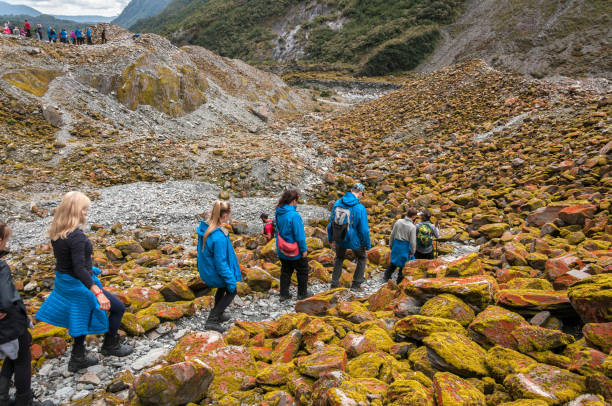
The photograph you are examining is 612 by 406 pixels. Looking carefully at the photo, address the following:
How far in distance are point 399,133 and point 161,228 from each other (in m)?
17.7

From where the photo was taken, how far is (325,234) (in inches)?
412

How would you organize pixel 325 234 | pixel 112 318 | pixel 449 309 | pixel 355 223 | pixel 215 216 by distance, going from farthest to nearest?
pixel 325 234 → pixel 355 223 → pixel 215 216 → pixel 449 309 → pixel 112 318

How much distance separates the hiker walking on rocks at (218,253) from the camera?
500 centimetres

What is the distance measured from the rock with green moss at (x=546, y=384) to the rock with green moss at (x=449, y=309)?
4.09 ft

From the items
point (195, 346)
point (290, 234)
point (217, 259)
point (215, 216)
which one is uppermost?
point (215, 216)

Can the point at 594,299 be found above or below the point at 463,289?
above

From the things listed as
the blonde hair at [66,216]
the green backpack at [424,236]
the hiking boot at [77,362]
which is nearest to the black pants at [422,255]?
the green backpack at [424,236]

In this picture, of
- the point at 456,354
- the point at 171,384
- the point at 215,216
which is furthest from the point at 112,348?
the point at 456,354

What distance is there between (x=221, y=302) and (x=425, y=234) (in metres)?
4.96

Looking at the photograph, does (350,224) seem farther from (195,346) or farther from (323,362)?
(195,346)

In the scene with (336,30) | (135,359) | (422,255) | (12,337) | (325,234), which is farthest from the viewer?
(336,30)

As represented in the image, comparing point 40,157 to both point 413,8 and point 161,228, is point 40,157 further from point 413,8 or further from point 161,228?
point 413,8

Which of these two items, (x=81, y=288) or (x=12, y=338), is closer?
(x=12, y=338)

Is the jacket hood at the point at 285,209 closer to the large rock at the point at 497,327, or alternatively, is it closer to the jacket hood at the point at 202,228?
the jacket hood at the point at 202,228
